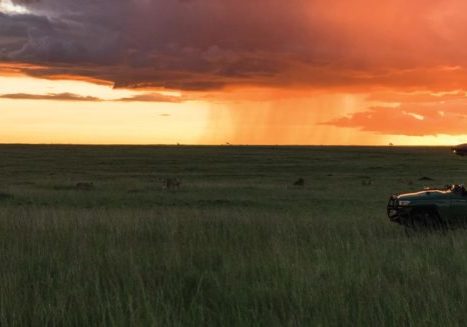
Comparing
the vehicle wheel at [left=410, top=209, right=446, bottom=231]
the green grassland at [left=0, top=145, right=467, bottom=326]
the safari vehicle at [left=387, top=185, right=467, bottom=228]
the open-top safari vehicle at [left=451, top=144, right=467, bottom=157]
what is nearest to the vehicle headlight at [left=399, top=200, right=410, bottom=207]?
the safari vehicle at [left=387, top=185, right=467, bottom=228]

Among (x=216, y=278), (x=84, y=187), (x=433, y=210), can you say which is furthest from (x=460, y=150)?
(x=84, y=187)

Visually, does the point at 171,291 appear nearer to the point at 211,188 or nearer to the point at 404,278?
the point at 404,278

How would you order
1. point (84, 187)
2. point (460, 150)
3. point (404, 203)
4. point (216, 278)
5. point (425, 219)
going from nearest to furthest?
point (216, 278) → point (425, 219) → point (404, 203) → point (460, 150) → point (84, 187)

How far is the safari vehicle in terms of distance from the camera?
41.0 feet

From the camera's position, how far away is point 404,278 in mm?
6980

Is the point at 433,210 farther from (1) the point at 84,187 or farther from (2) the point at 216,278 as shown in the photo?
(1) the point at 84,187

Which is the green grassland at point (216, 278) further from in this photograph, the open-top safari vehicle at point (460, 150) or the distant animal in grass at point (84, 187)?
the distant animal in grass at point (84, 187)

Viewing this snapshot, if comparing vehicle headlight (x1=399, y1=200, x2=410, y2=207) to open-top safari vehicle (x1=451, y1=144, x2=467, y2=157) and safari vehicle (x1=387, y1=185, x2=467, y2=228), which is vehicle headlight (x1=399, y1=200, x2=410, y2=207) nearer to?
safari vehicle (x1=387, y1=185, x2=467, y2=228)

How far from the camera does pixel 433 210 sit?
41.1ft

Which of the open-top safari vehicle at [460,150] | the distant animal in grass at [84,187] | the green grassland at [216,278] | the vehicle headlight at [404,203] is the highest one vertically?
the distant animal in grass at [84,187]

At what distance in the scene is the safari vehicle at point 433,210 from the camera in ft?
41.0

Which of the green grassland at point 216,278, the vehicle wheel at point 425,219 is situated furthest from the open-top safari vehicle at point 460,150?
the green grassland at point 216,278

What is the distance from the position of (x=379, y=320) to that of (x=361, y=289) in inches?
36.2

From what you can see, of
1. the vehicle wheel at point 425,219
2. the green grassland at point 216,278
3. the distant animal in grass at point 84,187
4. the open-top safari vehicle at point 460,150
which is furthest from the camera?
the distant animal in grass at point 84,187
